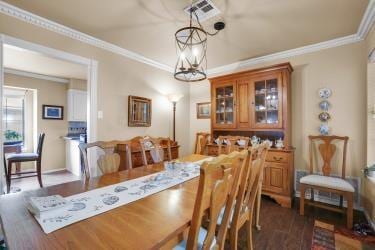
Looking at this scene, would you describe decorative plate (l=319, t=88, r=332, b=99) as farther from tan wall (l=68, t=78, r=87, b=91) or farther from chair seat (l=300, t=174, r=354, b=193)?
tan wall (l=68, t=78, r=87, b=91)

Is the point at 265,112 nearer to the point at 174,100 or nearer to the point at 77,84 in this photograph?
the point at 174,100

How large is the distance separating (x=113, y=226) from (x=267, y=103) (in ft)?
9.26

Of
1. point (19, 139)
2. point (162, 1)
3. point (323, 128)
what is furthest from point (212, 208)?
point (19, 139)

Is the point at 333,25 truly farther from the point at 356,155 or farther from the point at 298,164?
the point at 298,164

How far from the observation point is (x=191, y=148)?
172 inches

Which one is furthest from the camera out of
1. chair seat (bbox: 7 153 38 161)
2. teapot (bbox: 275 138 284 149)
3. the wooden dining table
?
chair seat (bbox: 7 153 38 161)

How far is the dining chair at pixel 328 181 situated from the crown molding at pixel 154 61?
53.0 inches

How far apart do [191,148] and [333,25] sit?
125 inches

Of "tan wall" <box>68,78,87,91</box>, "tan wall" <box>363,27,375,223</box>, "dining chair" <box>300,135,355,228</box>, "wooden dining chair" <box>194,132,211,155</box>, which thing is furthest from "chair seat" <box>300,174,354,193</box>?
"tan wall" <box>68,78,87,91</box>

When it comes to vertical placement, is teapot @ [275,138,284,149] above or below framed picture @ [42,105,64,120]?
below

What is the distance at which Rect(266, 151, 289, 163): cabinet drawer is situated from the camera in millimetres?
2737

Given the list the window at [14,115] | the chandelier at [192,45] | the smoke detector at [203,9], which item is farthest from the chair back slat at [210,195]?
the window at [14,115]

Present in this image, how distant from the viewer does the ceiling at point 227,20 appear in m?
1.94

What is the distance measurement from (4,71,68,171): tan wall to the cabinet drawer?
4.98 m
